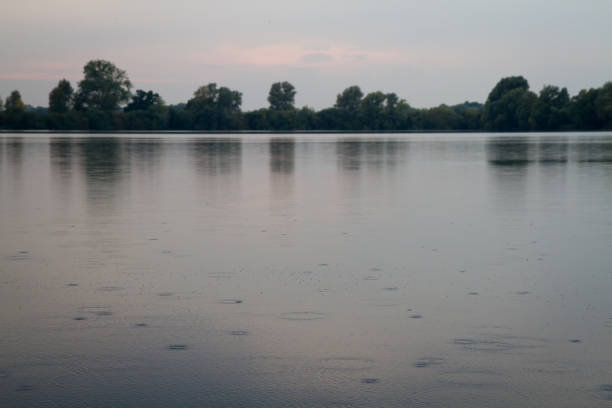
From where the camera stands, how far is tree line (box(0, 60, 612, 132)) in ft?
452

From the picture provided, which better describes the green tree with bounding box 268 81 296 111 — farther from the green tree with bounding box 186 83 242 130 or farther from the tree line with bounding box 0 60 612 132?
the green tree with bounding box 186 83 242 130

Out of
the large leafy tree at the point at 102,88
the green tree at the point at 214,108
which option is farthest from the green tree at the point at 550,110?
the large leafy tree at the point at 102,88

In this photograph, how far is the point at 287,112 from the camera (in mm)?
173250

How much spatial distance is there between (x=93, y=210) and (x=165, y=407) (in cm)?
844

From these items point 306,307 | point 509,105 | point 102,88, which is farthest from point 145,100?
point 306,307

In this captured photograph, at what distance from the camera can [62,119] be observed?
148 metres

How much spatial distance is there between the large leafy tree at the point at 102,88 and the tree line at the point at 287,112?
0.71 feet

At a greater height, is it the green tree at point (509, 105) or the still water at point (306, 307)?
the green tree at point (509, 105)

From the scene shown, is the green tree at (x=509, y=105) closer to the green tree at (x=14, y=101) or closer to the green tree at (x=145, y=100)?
the green tree at (x=145, y=100)

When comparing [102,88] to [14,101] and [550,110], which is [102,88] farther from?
[550,110]

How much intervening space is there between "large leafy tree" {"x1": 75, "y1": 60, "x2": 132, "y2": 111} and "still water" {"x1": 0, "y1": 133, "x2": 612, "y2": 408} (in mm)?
151142

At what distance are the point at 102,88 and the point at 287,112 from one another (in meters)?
43.6

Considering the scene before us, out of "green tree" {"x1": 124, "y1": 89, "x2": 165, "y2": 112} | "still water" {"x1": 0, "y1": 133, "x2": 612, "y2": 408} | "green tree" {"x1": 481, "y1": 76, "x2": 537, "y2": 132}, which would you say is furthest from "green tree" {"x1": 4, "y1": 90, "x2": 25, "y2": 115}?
"still water" {"x1": 0, "y1": 133, "x2": 612, "y2": 408}

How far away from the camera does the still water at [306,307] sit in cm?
367
